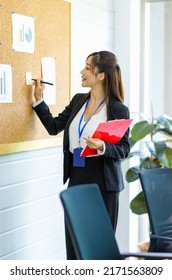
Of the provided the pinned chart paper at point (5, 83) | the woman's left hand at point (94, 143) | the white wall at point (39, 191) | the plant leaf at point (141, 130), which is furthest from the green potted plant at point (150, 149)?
the pinned chart paper at point (5, 83)

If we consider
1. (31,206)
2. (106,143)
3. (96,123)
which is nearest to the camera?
(106,143)

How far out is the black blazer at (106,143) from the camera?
3375 millimetres

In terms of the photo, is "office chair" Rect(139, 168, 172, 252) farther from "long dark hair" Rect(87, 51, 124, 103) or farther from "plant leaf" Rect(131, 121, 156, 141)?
"plant leaf" Rect(131, 121, 156, 141)

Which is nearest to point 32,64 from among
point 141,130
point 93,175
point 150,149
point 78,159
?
point 78,159

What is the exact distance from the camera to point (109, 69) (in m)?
3.43

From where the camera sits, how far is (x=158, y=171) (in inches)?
127

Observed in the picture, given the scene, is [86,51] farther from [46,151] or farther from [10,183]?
[10,183]

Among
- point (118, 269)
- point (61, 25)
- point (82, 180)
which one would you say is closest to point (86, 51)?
point (61, 25)

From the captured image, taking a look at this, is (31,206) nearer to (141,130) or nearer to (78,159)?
(78,159)

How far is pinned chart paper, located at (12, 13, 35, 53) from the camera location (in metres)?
3.31

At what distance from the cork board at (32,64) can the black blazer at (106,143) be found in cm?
10

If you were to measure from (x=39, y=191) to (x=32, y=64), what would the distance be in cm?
79

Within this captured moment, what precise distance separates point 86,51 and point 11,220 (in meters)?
1.49

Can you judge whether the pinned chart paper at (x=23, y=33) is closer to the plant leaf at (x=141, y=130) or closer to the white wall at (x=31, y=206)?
the white wall at (x=31, y=206)
